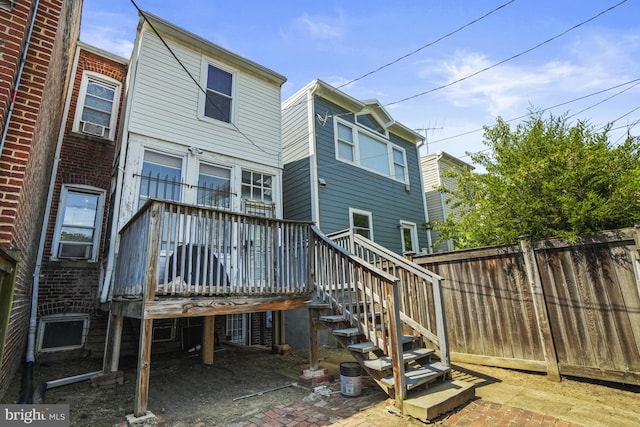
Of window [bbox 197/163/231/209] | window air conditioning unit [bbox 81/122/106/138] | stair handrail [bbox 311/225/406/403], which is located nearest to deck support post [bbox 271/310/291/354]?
window [bbox 197/163/231/209]

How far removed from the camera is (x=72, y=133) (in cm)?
694

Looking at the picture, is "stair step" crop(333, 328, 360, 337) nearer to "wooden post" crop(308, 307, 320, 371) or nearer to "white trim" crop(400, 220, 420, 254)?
"wooden post" crop(308, 307, 320, 371)

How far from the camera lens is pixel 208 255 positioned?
4.45 meters

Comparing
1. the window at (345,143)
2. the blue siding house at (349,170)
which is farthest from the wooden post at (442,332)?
the window at (345,143)

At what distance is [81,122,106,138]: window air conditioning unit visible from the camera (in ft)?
23.2

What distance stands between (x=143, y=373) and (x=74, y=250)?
180 inches

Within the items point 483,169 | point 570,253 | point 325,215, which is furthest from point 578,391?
point 325,215

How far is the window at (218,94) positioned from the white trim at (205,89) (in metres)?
0.05

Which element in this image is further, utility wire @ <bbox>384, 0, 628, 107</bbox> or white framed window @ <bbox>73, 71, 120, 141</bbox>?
white framed window @ <bbox>73, 71, 120, 141</bbox>

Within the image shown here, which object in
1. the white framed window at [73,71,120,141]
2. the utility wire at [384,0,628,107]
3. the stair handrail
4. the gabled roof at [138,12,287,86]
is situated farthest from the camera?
the white framed window at [73,71,120,141]

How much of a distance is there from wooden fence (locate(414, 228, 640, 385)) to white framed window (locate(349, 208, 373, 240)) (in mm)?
3917

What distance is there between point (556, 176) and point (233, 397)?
5655mm

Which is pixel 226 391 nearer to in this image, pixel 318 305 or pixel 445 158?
pixel 318 305

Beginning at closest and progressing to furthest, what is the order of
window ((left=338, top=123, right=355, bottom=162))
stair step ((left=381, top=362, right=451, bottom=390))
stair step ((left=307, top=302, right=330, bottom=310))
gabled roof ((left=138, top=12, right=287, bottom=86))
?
stair step ((left=381, top=362, right=451, bottom=390))
stair step ((left=307, top=302, right=330, bottom=310))
gabled roof ((left=138, top=12, right=287, bottom=86))
window ((left=338, top=123, right=355, bottom=162))
